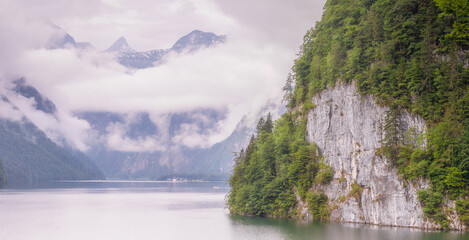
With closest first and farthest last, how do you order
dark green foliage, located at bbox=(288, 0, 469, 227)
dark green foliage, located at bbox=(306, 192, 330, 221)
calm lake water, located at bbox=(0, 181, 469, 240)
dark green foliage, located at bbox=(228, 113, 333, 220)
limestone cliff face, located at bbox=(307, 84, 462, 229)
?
dark green foliage, located at bbox=(288, 0, 469, 227) < calm lake water, located at bbox=(0, 181, 469, 240) < limestone cliff face, located at bbox=(307, 84, 462, 229) < dark green foliage, located at bbox=(306, 192, 330, 221) < dark green foliage, located at bbox=(228, 113, 333, 220)

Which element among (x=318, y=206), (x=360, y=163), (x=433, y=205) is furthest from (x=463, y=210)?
(x=318, y=206)

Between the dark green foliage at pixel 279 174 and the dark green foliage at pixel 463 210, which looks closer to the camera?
the dark green foliage at pixel 463 210

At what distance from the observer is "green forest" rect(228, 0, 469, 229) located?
6519 centimetres

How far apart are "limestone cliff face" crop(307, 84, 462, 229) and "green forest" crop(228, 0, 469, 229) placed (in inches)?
52.9

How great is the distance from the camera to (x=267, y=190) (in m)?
90.7

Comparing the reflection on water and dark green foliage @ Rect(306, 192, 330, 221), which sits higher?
dark green foliage @ Rect(306, 192, 330, 221)

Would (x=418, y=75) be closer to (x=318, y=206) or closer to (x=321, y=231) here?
(x=321, y=231)

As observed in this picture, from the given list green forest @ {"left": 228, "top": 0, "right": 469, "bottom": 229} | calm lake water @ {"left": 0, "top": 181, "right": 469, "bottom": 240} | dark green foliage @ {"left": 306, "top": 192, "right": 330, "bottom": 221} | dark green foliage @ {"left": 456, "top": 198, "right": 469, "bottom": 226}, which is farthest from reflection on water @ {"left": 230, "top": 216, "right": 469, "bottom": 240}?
green forest @ {"left": 228, "top": 0, "right": 469, "bottom": 229}

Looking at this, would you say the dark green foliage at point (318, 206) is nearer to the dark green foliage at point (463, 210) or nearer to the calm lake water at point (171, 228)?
the calm lake water at point (171, 228)

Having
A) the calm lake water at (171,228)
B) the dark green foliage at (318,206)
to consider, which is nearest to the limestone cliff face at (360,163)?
the dark green foliage at (318,206)

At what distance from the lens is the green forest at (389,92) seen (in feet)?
214

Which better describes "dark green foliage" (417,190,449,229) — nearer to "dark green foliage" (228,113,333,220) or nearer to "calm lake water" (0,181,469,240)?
"calm lake water" (0,181,469,240)

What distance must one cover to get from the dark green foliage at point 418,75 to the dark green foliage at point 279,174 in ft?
46.4

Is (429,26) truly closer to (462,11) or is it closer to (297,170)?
(462,11)
